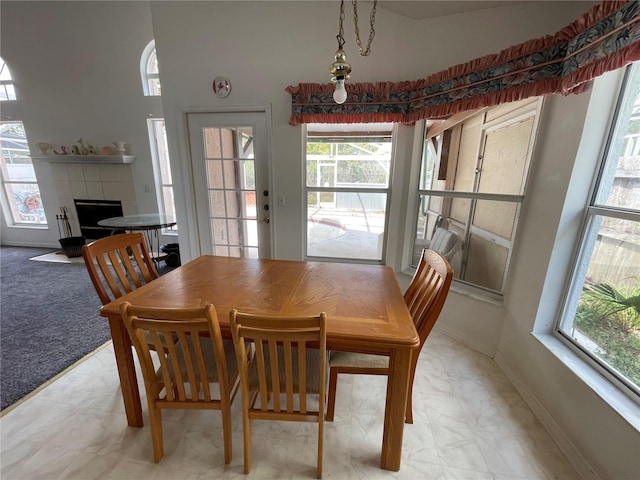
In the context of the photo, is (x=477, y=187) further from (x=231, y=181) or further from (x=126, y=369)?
(x=126, y=369)

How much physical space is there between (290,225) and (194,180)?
1127 millimetres

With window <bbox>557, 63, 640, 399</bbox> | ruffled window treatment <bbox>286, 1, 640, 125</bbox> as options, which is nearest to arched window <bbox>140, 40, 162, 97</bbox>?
ruffled window treatment <bbox>286, 1, 640, 125</bbox>

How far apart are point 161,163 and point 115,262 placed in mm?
3047

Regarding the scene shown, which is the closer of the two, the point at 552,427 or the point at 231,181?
the point at 552,427

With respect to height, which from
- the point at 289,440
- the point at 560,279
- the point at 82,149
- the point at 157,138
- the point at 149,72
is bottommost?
the point at 289,440

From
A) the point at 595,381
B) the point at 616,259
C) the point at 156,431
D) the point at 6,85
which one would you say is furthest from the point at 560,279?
the point at 6,85

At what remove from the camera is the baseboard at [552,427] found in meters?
1.15

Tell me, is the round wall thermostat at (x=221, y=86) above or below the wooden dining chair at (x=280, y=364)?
above

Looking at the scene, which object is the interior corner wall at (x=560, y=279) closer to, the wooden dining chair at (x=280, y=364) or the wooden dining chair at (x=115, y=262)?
the wooden dining chair at (x=280, y=364)

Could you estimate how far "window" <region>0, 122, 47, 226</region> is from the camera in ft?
14.1

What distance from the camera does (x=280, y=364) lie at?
3.96 feet

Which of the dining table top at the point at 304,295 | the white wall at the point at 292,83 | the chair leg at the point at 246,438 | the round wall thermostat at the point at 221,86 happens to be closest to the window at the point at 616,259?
the white wall at the point at 292,83

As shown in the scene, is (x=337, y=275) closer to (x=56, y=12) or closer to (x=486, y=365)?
(x=486, y=365)

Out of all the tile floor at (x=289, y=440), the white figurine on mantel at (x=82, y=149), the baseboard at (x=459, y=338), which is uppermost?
the white figurine on mantel at (x=82, y=149)
